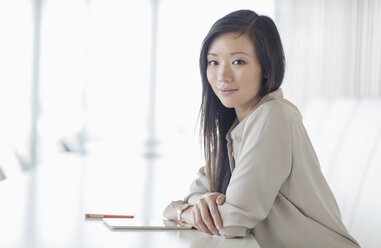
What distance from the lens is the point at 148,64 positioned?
6328 mm

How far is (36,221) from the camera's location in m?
1.24

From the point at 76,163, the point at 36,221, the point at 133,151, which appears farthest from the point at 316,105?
the point at 133,151

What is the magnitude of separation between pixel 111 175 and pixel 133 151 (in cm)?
397

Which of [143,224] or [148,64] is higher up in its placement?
[148,64]

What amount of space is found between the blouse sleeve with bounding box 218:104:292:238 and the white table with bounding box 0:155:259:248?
5 cm

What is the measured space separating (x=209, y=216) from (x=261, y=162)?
0.16m

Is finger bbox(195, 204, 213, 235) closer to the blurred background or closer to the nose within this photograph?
the nose

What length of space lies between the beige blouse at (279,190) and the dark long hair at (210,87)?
9cm

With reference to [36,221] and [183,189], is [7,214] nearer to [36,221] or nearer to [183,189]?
[36,221]

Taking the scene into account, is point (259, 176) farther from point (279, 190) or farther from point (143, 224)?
point (143, 224)

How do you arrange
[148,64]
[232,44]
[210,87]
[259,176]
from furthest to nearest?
1. [148,64]
2. [210,87]
3. [232,44]
4. [259,176]

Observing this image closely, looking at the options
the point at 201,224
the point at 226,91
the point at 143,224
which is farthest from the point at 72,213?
the point at 226,91

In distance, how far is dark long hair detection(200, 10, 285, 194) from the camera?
134 centimetres

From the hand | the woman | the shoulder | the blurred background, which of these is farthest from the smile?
the blurred background
